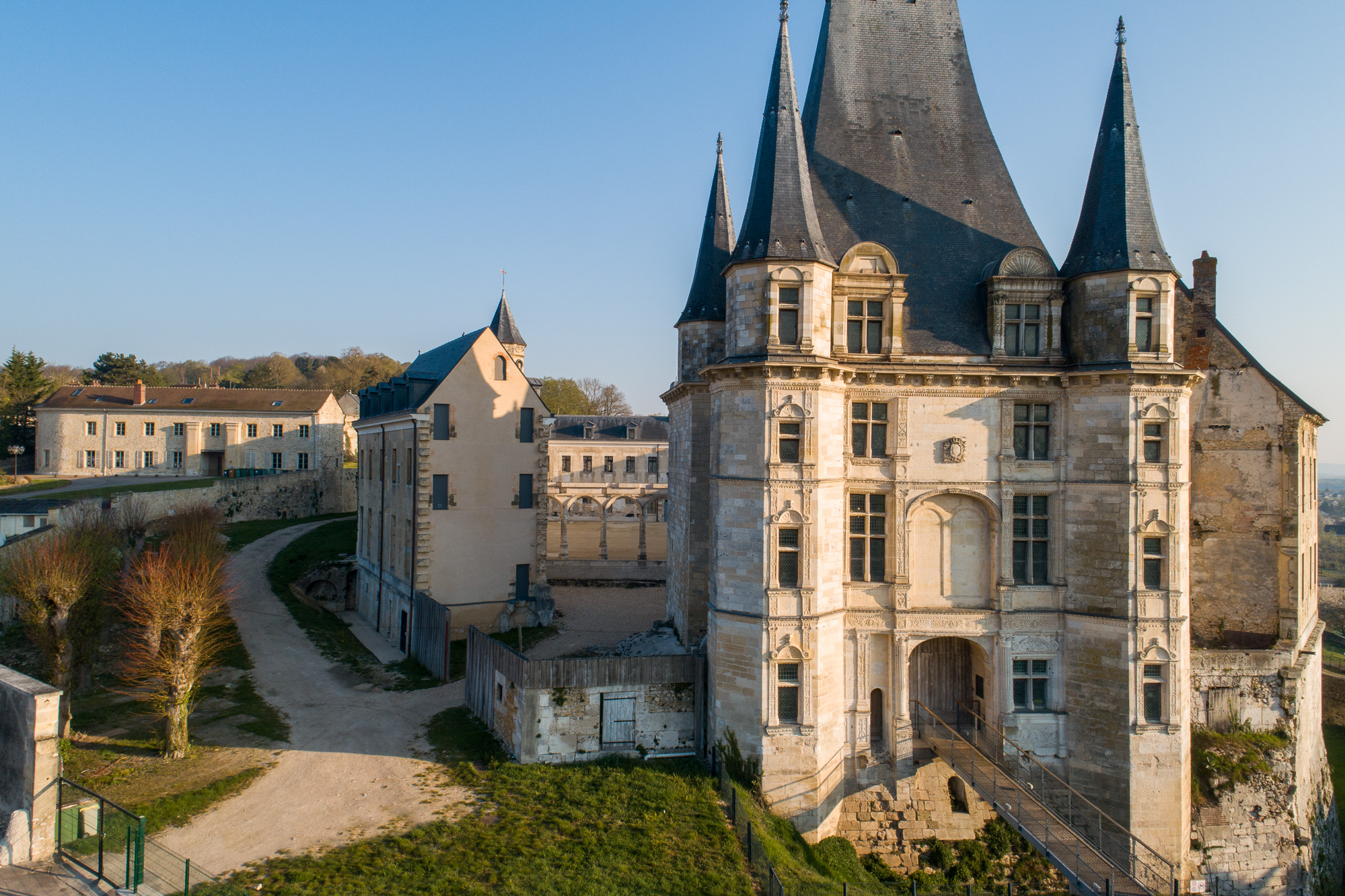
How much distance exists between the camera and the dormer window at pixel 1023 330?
1834cm

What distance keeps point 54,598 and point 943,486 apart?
73.1 feet

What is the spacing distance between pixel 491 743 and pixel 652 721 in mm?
4011

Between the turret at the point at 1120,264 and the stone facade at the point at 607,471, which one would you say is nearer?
the turret at the point at 1120,264

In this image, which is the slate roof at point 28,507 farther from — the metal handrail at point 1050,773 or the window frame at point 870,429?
the metal handrail at point 1050,773

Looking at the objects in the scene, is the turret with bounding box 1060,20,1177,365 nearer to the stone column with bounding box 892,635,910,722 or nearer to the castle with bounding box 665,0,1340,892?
the castle with bounding box 665,0,1340,892

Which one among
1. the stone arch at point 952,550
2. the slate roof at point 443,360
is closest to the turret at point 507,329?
the slate roof at point 443,360

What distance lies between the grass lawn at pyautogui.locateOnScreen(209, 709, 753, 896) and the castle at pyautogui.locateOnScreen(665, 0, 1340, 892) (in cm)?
226

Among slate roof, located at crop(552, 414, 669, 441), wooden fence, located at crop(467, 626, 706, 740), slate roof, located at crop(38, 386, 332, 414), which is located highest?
slate roof, located at crop(38, 386, 332, 414)

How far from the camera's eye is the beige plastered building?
27.1 meters

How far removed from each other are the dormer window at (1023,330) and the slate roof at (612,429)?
1310 inches

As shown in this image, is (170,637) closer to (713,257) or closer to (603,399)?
(713,257)

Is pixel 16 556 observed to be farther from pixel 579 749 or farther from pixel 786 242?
pixel 786 242

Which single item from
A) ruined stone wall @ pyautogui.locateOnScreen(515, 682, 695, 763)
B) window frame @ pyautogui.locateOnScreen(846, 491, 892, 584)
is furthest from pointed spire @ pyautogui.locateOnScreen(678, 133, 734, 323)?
ruined stone wall @ pyautogui.locateOnScreen(515, 682, 695, 763)

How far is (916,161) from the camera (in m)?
20.1
